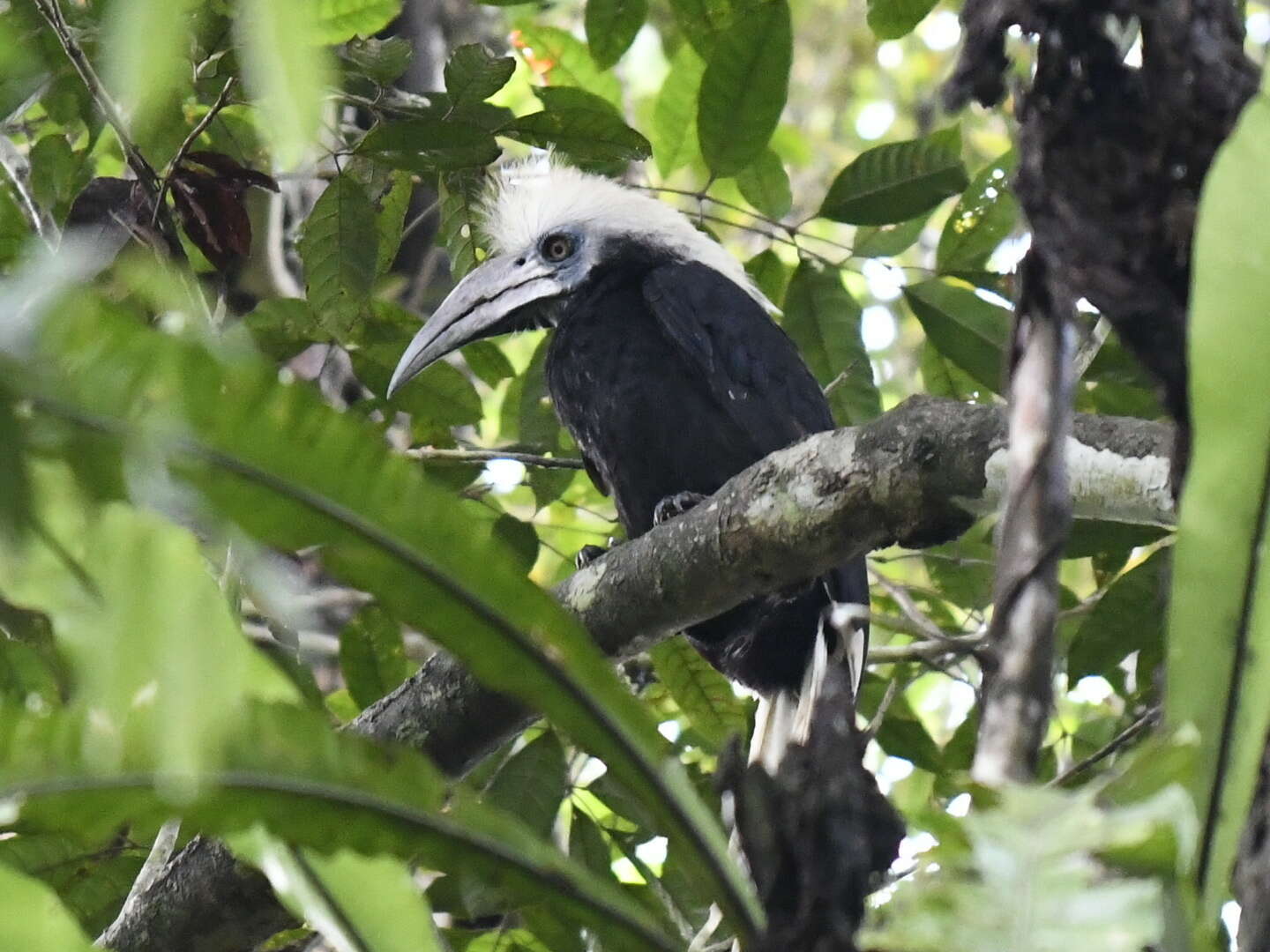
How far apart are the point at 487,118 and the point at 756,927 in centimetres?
162

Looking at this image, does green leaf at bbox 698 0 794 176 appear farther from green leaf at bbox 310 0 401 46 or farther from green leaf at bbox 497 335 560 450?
green leaf at bbox 497 335 560 450

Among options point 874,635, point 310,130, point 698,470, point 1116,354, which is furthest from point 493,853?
point 874,635

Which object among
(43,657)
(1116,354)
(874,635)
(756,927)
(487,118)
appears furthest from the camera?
(874,635)

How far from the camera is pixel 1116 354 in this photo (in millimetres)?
2631

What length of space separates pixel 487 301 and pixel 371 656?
119 cm

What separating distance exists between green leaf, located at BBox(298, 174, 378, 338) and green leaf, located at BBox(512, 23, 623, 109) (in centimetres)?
83

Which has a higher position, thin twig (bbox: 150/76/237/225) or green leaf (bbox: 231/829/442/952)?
thin twig (bbox: 150/76/237/225)

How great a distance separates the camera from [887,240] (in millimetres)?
3070

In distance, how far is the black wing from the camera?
3.10m

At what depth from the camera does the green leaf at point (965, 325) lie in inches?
108

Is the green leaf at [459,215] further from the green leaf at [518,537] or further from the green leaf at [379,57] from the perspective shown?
the green leaf at [518,537]

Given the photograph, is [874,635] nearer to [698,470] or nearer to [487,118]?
[698,470]

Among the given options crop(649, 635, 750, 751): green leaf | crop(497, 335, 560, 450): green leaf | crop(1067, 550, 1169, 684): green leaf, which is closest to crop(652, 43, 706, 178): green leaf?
crop(497, 335, 560, 450): green leaf

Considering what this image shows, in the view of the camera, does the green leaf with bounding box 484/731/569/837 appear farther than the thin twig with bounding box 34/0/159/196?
Yes
